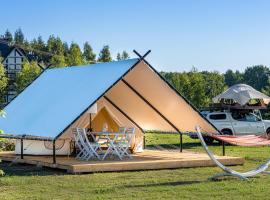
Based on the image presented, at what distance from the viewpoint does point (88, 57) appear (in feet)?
170

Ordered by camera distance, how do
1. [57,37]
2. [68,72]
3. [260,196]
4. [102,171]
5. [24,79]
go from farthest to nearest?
[57,37] < [24,79] < [68,72] < [102,171] < [260,196]

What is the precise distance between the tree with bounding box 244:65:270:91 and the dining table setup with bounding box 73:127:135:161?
201 feet

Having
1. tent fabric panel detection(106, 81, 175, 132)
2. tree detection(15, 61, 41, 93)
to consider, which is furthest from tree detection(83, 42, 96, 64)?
tent fabric panel detection(106, 81, 175, 132)

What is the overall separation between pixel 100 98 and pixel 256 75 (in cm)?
6909

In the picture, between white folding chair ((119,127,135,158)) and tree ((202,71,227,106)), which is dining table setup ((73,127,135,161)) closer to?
white folding chair ((119,127,135,158))

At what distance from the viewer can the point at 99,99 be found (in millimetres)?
13711

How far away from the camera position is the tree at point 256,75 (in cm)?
7425

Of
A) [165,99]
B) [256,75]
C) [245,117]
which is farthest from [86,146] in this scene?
[256,75]

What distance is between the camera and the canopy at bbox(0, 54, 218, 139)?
12.2 meters

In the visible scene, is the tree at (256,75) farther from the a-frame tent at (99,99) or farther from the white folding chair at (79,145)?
the white folding chair at (79,145)

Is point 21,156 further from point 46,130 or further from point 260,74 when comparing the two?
point 260,74

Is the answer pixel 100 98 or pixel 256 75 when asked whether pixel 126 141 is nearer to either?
pixel 100 98

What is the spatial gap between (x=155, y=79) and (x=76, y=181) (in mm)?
4028

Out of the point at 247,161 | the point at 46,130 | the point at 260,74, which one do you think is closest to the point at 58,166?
the point at 46,130
